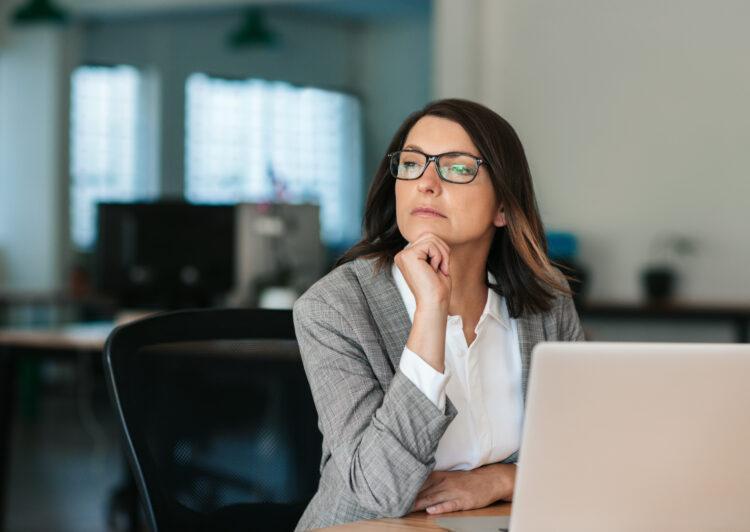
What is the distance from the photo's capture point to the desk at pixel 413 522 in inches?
47.7

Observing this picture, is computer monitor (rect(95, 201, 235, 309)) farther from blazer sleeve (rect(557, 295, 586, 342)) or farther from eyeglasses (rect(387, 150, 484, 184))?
eyeglasses (rect(387, 150, 484, 184))

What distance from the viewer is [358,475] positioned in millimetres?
1363

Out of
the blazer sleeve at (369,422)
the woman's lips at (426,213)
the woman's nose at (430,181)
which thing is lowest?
the blazer sleeve at (369,422)

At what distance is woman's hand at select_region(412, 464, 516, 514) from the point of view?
138cm

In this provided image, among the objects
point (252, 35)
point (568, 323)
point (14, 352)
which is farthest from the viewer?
point (252, 35)

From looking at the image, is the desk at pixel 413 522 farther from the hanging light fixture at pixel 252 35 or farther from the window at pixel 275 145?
the window at pixel 275 145

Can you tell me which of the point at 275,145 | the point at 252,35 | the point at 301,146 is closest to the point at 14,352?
the point at 252,35

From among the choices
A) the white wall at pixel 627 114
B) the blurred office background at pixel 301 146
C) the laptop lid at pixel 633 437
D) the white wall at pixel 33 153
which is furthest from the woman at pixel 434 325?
the white wall at pixel 33 153

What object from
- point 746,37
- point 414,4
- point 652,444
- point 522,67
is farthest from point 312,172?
point 652,444

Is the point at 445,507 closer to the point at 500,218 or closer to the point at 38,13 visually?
the point at 500,218

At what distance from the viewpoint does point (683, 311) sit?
5316 millimetres

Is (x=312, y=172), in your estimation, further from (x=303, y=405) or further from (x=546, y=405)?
(x=546, y=405)

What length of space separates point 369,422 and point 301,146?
A: 343 inches

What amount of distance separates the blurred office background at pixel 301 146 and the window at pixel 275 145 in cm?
2
